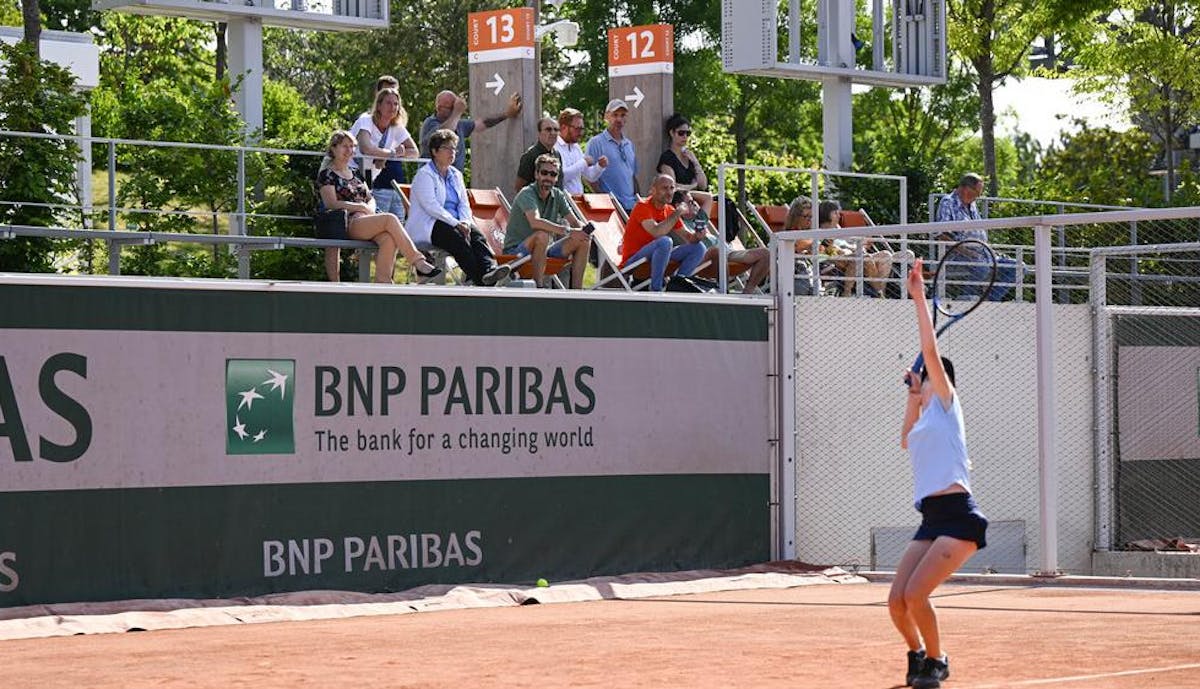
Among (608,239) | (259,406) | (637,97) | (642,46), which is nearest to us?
(259,406)

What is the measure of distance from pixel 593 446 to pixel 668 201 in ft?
8.82

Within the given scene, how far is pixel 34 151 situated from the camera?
1683cm

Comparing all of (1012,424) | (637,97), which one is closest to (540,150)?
(637,97)

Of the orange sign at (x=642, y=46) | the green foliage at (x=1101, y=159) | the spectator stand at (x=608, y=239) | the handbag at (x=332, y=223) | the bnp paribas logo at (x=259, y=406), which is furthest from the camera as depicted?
the green foliage at (x=1101, y=159)

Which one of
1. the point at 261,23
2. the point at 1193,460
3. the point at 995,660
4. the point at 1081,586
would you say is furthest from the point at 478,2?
the point at 995,660

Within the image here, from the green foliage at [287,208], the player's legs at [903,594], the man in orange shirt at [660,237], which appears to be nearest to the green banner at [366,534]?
the man in orange shirt at [660,237]

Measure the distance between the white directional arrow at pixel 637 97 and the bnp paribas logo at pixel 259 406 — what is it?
8.74 meters

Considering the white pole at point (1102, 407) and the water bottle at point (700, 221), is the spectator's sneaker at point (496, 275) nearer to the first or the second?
the water bottle at point (700, 221)

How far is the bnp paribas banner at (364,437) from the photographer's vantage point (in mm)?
13773

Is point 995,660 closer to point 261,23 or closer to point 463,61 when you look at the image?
point 261,23

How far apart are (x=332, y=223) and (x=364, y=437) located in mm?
2510

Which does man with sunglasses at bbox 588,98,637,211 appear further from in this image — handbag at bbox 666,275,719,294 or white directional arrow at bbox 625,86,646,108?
handbag at bbox 666,275,719,294

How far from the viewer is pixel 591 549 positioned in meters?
16.6

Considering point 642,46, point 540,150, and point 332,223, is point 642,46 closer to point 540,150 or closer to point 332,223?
point 540,150
